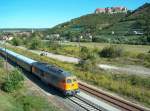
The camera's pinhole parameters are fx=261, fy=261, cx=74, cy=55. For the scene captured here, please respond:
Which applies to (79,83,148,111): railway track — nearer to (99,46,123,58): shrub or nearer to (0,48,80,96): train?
(0,48,80,96): train

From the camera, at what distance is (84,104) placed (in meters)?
23.0

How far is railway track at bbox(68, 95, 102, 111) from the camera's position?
21641mm

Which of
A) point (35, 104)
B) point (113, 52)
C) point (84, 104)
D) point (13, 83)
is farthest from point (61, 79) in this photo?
point (113, 52)

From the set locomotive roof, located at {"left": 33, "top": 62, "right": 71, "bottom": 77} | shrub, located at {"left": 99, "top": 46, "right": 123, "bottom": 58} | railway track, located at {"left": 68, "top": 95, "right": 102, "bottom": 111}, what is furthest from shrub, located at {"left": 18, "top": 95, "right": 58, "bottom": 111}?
shrub, located at {"left": 99, "top": 46, "right": 123, "bottom": 58}

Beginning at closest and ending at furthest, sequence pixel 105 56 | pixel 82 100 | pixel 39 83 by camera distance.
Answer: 1. pixel 82 100
2. pixel 39 83
3. pixel 105 56

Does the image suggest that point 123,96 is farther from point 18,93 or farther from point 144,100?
point 18,93

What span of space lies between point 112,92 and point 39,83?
977 centimetres

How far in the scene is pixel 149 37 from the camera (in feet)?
343

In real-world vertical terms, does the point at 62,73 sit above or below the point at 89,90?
above

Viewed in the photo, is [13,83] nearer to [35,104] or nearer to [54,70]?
[54,70]

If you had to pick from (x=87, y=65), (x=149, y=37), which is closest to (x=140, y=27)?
(x=149, y=37)

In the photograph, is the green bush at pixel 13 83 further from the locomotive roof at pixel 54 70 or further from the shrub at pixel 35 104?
the shrub at pixel 35 104

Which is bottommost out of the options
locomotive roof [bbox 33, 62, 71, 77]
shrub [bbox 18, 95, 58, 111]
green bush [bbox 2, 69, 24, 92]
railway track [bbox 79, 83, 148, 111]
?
railway track [bbox 79, 83, 148, 111]

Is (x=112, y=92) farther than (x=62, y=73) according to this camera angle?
Yes
